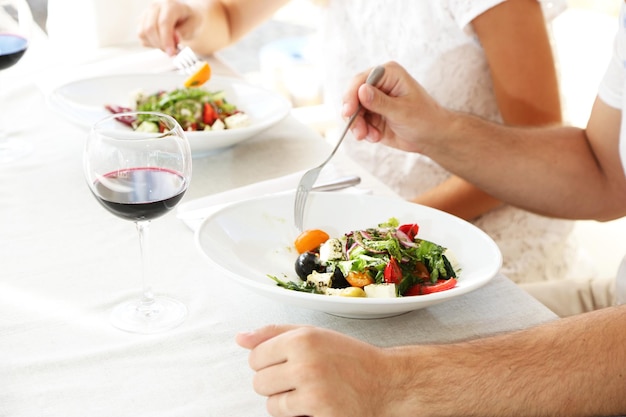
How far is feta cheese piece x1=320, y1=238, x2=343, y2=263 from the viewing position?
0.98 metres

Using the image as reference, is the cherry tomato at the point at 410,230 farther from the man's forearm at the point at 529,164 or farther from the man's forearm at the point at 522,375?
the man's forearm at the point at 529,164

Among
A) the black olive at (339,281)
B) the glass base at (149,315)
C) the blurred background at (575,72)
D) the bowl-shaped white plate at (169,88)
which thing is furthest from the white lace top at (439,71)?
the glass base at (149,315)

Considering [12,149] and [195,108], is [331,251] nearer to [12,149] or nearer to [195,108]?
[195,108]

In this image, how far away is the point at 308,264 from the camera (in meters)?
0.99

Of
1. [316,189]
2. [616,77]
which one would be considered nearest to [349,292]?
[316,189]

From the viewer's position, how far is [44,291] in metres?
1.01

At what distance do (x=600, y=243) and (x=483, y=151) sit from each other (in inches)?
25.9

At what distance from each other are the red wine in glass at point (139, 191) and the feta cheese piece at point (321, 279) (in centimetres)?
19

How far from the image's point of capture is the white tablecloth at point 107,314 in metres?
0.82

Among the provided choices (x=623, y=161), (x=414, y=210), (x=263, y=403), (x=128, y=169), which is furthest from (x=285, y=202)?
(x=623, y=161)

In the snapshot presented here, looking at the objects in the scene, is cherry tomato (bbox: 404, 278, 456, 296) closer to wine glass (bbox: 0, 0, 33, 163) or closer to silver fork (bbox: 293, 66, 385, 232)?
silver fork (bbox: 293, 66, 385, 232)

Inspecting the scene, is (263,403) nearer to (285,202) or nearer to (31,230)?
(285,202)

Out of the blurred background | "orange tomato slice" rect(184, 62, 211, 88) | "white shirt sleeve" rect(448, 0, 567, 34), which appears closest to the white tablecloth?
"orange tomato slice" rect(184, 62, 211, 88)

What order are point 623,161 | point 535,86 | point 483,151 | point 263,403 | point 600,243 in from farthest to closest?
1. point 600,243
2. point 535,86
3. point 483,151
4. point 623,161
5. point 263,403
